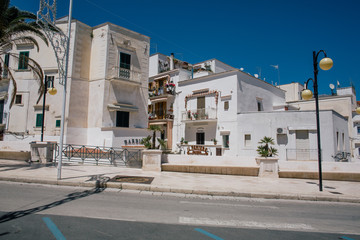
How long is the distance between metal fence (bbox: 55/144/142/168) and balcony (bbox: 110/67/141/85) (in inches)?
348

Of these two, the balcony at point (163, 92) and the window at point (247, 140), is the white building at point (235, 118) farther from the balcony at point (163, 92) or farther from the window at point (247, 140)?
the balcony at point (163, 92)

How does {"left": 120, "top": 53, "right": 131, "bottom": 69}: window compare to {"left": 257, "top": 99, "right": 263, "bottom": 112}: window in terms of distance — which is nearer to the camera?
{"left": 120, "top": 53, "right": 131, "bottom": 69}: window

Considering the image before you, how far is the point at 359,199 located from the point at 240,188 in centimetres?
411

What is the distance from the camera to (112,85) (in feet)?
71.2

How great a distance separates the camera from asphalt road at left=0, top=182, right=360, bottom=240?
439 centimetres

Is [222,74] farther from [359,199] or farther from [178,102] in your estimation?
[359,199]

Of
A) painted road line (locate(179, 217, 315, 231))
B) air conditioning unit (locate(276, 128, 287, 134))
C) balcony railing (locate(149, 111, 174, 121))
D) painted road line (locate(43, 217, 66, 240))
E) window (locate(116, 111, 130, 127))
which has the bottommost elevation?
painted road line (locate(179, 217, 315, 231))

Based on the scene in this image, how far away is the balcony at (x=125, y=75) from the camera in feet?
70.6

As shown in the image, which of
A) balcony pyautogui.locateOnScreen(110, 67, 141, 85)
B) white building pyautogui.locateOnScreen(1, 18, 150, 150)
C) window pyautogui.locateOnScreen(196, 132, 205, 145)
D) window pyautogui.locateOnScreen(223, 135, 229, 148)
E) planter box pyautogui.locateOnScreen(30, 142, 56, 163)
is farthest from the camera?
window pyautogui.locateOnScreen(196, 132, 205, 145)

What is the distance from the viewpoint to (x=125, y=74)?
74.1 ft

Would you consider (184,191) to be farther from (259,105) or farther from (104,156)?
(259,105)

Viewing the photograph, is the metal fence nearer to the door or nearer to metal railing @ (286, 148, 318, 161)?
metal railing @ (286, 148, 318, 161)

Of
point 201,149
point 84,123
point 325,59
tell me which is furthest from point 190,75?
point 325,59

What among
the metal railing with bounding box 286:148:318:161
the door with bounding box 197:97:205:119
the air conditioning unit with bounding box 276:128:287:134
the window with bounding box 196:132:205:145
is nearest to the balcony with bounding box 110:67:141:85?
the door with bounding box 197:97:205:119
